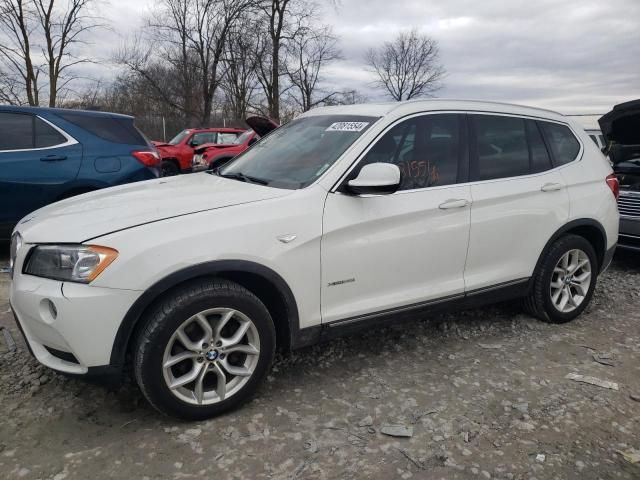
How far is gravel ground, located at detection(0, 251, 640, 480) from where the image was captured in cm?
234

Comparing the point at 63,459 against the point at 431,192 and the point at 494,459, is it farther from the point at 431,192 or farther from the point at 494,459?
the point at 431,192

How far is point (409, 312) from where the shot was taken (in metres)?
3.19

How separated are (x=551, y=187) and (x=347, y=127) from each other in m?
1.69

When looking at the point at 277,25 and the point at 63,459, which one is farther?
the point at 277,25

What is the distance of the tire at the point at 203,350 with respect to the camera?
2.42 m

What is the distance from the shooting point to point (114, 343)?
2.35 meters

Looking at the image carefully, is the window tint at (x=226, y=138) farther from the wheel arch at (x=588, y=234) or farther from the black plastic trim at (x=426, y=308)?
the black plastic trim at (x=426, y=308)

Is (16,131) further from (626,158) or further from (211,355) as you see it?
(626,158)

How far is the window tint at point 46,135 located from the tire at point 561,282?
4966mm

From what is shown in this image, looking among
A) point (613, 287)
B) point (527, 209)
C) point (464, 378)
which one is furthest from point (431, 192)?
point (613, 287)

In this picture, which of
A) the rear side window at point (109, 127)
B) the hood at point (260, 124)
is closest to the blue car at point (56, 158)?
the rear side window at point (109, 127)

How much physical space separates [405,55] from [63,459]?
4981cm

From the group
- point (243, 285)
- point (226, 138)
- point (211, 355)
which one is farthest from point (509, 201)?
point (226, 138)

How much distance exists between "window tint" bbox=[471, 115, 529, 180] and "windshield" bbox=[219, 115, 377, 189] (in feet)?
2.84
